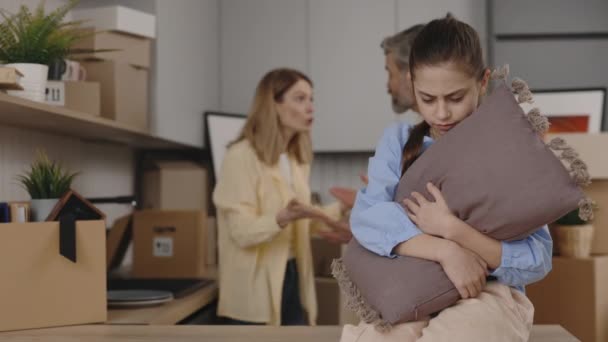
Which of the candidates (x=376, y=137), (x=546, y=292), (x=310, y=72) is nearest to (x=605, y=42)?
(x=376, y=137)

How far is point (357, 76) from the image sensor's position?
347 cm

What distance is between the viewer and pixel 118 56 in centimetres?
236

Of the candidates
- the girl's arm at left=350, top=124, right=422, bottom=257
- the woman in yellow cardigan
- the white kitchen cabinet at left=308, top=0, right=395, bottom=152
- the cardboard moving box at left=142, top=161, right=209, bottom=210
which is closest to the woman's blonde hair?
the woman in yellow cardigan

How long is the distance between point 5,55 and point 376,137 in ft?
6.52

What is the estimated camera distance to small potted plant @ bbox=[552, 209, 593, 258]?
2.18 metres

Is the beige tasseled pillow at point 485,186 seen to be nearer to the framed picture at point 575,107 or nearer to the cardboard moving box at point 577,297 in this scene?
the cardboard moving box at point 577,297

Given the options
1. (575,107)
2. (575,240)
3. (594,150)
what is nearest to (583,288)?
(575,240)

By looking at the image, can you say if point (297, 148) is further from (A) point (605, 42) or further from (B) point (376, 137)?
(A) point (605, 42)

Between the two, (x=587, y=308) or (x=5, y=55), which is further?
(x=587, y=308)

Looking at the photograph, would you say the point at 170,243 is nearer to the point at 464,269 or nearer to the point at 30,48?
the point at 30,48

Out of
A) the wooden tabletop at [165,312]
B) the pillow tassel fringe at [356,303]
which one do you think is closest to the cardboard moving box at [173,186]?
the wooden tabletop at [165,312]

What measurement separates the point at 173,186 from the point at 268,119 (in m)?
0.83

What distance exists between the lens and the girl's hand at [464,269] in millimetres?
1119

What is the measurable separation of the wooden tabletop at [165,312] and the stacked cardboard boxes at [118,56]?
61 cm
